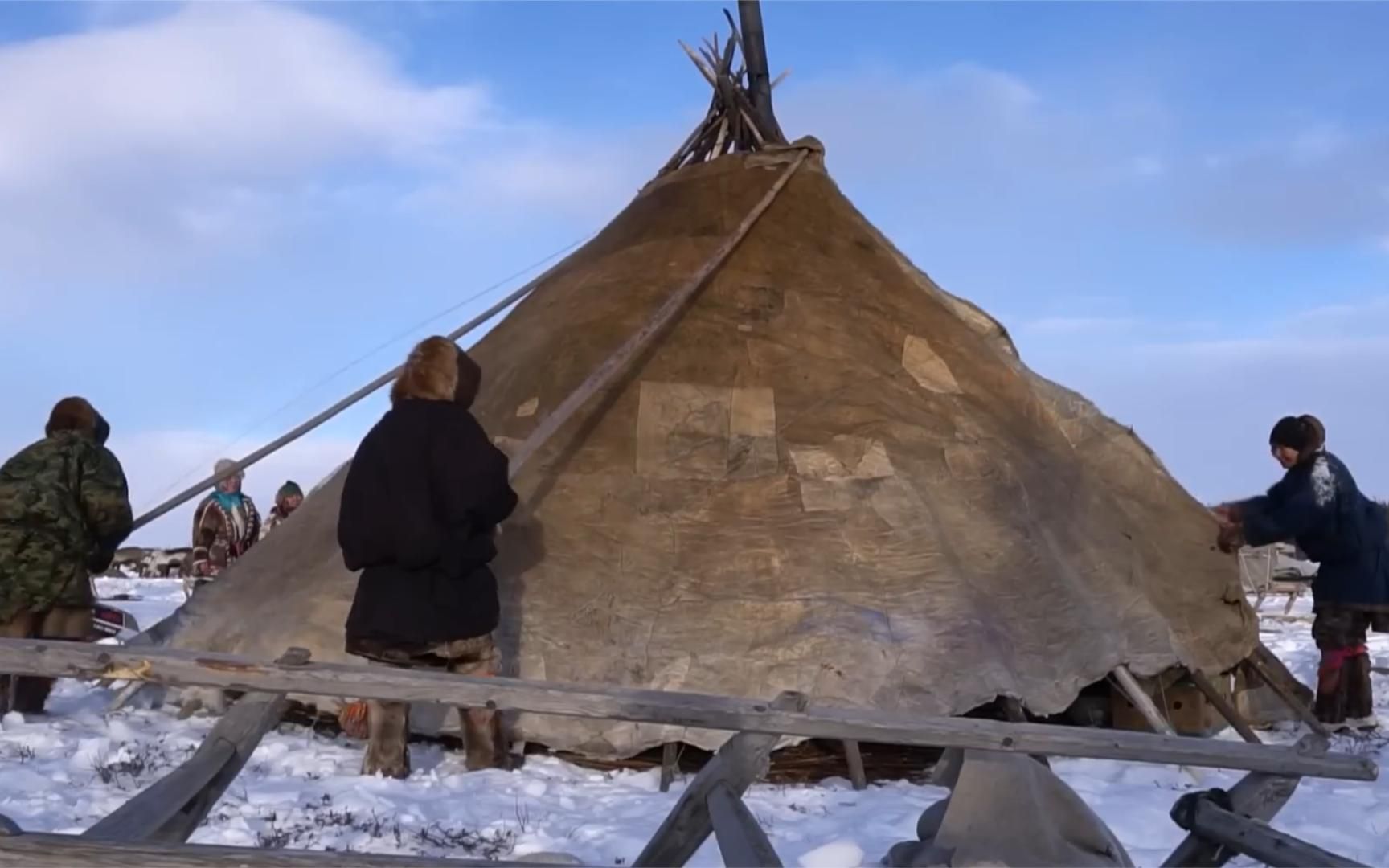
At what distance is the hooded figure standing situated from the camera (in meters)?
6.20

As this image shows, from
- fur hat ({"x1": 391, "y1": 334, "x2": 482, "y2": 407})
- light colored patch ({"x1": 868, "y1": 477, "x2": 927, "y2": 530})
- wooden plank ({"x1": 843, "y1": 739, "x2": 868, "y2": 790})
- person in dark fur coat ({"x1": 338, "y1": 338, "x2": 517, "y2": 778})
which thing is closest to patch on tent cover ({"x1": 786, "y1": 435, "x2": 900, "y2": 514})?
light colored patch ({"x1": 868, "y1": 477, "x2": 927, "y2": 530})

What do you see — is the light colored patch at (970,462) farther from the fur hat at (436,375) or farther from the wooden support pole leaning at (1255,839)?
the wooden support pole leaning at (1255,839)

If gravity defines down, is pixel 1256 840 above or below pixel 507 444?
below

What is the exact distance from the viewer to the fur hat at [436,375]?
5.15 metres

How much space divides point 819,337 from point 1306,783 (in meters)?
2.83

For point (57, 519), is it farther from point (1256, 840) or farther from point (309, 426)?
point (1256, 840)

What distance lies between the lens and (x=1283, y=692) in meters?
6.82

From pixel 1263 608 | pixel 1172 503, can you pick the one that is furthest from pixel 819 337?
pixel 1263 608

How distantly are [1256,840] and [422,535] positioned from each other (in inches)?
113

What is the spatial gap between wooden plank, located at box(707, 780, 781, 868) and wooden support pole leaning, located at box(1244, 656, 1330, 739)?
14.3ft

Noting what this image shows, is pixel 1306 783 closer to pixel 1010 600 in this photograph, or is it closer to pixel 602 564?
pixel 1010 600

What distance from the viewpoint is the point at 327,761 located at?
5387 millimetres

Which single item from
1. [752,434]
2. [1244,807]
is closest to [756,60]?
[752,434]

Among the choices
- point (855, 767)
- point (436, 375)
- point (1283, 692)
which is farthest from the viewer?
point (1283, 692)
